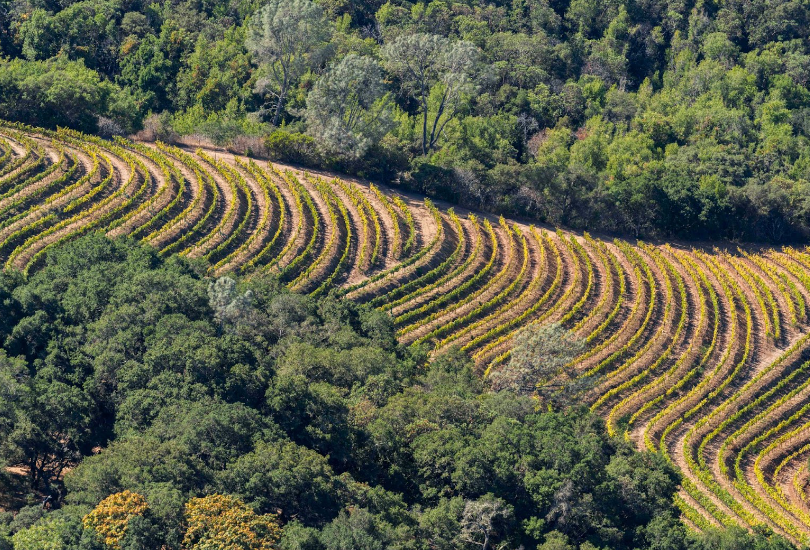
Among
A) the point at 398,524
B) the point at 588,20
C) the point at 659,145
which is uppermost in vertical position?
the point at 588,20

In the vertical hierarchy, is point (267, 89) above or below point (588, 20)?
below

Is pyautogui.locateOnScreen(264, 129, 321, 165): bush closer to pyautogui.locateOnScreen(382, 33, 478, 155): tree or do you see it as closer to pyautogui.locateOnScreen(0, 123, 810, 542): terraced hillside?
pyautogui.locateOnScreen(0, 123, 810, 542): terraced hillside

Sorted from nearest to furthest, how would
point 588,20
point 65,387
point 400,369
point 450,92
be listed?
1. point 65,387
2. point 400,369
3. point 450,92
4. point 588,20

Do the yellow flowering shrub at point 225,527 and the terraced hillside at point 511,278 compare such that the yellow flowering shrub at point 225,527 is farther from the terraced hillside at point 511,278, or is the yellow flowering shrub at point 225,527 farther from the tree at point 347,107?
the tree at point 347,107

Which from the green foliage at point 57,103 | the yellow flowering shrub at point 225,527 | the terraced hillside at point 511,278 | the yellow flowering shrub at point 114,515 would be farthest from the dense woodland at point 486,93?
the yellow flowering shrub at point 114,515

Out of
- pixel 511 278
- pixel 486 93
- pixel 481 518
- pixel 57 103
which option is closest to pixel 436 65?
pixel 486 93

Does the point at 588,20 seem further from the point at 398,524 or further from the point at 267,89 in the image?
the point at 398,524

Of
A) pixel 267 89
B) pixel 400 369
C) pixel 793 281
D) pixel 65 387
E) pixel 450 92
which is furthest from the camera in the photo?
pixel 267 89

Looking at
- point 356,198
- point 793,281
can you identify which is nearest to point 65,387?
point 356,198
